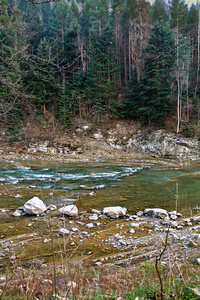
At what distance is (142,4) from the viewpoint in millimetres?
29688

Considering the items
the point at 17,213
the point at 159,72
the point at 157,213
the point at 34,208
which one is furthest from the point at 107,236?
the point at 159,72

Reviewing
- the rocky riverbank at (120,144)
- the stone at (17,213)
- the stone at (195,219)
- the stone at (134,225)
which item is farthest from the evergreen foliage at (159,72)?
the stone at (17,213)

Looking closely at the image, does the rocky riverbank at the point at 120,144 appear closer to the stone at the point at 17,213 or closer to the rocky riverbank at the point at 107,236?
the stone at the point at 17,213

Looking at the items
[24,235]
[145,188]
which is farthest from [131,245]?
[145,188]

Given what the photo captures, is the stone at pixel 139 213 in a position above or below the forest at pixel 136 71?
below

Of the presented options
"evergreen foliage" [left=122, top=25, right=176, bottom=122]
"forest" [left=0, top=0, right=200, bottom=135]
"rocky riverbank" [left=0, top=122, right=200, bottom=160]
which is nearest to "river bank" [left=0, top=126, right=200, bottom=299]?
"rocky riverbank" [left=0, top=122, right=200, bottom=160]

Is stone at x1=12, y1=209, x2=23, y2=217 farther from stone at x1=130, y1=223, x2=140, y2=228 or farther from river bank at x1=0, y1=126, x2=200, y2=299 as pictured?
stone at x1=130, y1=223, x2=140, y2=228

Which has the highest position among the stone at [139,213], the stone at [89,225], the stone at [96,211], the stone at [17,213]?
the stone at [17,213]

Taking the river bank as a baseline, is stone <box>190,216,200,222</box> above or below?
below

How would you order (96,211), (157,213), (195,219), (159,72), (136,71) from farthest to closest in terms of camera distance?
(136,71) → (159,72) → (96,211) → (157,213) → (195,219)

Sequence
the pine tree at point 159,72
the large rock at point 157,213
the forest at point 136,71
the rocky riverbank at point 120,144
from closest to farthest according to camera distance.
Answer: the large rock at point 157,213, the rocky riverbank at point 120,144, the pine tree at point 159,72, the forest at point 136,71

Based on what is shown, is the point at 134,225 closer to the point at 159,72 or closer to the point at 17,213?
the point at 17,213

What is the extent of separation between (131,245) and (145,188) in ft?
16.6

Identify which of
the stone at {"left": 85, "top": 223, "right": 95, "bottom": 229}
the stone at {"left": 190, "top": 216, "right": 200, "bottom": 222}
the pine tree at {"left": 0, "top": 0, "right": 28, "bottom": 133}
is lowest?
the stone at {"left": 190, "top": 216, "right": 200, "bottom": 222}
